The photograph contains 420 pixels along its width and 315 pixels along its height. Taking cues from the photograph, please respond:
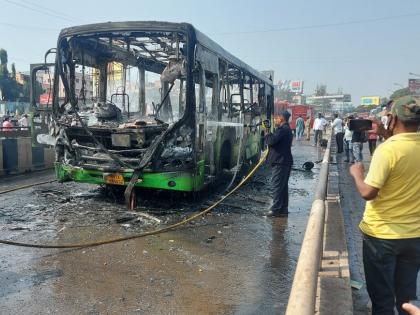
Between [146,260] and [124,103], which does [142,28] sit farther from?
[146,260]

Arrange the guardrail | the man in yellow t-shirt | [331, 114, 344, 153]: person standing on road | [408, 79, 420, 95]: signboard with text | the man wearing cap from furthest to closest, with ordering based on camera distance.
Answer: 1. [408, 79, 420, 95]: signboard with text
2. [331, 114, 344, 153]: person standing on road
3. the man wearing cap
4. the man in yellow t-shirt
5. the guardrail

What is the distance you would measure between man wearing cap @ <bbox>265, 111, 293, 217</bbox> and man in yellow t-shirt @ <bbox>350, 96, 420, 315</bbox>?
4.17 meters

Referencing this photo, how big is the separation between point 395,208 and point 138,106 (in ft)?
18.8

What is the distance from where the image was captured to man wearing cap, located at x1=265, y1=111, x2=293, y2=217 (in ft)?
23.0

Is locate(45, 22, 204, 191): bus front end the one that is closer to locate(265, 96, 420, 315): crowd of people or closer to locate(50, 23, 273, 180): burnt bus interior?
locate(50, 23, 273, 180): burnt bus interior

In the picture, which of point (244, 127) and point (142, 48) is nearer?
point (142, 48)

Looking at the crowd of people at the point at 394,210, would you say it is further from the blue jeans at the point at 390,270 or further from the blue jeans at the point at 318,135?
the blue jeans at the point at 318,135

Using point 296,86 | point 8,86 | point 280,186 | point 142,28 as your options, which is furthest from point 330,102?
point 142,28

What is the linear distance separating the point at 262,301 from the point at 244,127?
7.15 m

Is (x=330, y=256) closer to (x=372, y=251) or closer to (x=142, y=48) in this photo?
(x=372, y=251)


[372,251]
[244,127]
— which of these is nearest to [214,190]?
[244,127]

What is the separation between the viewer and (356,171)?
110 inches

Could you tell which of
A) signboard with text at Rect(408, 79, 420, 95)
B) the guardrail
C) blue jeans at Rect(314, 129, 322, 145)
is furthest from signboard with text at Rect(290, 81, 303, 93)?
the guardrail

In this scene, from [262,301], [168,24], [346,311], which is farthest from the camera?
[168,24]
